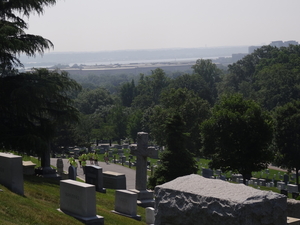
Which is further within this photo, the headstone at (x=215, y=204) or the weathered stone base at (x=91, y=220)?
the weathered stone base at (x=91, y=220)

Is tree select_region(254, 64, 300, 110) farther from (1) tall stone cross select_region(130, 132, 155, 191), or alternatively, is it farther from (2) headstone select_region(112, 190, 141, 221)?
(2) headstone select_region(112, 190, 141, 221)

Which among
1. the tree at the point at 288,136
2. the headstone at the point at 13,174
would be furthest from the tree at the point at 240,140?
the headstone at the point at 13,174

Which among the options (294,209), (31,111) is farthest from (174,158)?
(294,209)

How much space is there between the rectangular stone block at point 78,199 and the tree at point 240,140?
807 inches

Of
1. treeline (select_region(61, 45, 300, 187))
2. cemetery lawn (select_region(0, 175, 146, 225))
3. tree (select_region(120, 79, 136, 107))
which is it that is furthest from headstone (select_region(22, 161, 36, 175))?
tree (select_region(120, 79, 136, 107))

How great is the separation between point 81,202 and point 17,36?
32.7 ft

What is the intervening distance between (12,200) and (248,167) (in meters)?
22.1

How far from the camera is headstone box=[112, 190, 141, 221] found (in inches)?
584

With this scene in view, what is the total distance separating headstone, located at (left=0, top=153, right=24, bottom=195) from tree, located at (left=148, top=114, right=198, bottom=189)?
583 inches

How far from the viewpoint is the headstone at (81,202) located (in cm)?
1195

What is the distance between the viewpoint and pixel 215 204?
662cm

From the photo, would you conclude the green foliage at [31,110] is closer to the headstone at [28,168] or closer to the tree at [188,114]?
the headstone at [28,168]

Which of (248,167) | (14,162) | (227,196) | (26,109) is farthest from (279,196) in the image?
(248,167)

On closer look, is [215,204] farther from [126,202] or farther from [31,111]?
[31,111]
